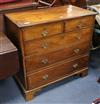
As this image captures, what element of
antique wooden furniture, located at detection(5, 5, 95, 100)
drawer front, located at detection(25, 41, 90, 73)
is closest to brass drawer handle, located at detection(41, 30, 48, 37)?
antique wooden furniture, located at detection(5, 5, 95, 100)

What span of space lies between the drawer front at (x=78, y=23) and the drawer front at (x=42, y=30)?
0.09 metres

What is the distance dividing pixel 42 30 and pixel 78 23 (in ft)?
1.48

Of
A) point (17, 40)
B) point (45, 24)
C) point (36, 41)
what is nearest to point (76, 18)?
point (45, 24)

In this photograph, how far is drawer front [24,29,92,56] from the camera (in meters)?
1.68

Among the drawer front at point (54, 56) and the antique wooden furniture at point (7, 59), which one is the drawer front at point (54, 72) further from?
the antique wooden furniture at point (7, 59)

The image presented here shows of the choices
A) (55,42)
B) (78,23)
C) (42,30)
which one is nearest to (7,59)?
(42,30)

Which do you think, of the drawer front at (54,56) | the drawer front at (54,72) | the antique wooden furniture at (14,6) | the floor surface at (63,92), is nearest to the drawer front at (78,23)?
the drawer front at (54,56)

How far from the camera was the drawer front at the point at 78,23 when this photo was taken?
1.81 meters

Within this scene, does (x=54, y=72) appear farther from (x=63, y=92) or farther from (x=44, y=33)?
(x=44, y=33)

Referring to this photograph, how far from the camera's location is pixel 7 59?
4.90 ft

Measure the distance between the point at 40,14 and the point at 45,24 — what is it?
238 mm

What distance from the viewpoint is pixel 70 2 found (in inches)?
95.7

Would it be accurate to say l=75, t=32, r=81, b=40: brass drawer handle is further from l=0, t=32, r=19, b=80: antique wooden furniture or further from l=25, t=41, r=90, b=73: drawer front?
l=0, t=32, r=19, b=80: antique wooden furniture

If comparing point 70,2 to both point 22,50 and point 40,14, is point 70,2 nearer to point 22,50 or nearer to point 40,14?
point 40,14
